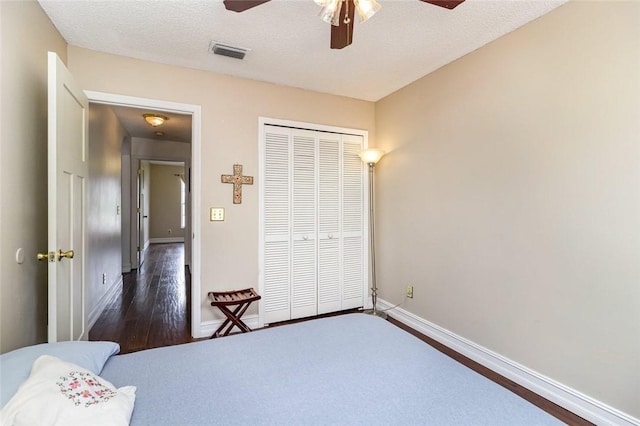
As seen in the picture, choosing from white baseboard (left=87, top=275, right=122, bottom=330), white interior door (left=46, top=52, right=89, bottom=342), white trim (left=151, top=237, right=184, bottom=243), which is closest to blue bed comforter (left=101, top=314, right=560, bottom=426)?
white interior door (left=46, top=52, right=89, bottom=342)

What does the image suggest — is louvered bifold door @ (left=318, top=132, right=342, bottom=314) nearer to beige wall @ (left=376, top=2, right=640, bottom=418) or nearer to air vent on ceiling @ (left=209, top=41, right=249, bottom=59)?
beige wall @ (left=376, top=2, right=640, bottom=418)

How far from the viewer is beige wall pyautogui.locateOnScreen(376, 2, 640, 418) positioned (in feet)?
5.27

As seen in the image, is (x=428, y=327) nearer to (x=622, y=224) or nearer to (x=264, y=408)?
(x=622, y=224)

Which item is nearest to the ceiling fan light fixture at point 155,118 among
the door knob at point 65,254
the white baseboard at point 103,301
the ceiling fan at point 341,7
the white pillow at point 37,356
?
the white baseboard at point 103,301

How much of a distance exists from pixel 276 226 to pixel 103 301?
2294 mm

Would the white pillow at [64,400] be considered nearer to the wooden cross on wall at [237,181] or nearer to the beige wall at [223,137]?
the beige wall at [223,137]

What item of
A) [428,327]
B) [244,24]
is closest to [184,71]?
[244,24]

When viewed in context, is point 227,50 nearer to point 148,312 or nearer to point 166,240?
point 148,312

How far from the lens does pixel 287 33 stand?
219cm

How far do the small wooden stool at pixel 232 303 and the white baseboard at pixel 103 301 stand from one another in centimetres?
112

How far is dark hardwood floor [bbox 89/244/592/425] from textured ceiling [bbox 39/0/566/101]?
2423 millimetres

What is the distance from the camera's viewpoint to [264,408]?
1006 mm

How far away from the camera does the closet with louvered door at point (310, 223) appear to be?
3059 millimetres

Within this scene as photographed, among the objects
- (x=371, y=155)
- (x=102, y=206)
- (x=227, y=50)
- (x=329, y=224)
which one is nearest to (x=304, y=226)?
(x=329, y=224)
